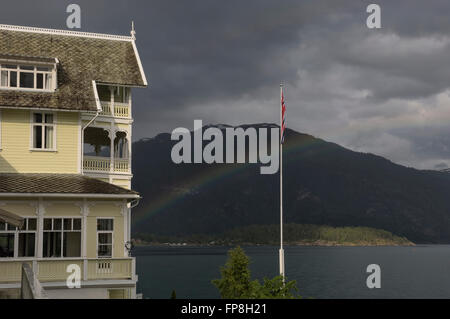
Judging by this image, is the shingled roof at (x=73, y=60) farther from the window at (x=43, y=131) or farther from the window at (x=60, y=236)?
the window at (x=60, y=236)

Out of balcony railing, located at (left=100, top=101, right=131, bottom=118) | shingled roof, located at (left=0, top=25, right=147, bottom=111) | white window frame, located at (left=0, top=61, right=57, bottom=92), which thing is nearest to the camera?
shingled roof, located at (left=0, top=25, right=147, bottom=111)

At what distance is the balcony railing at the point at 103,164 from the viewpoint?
33875mm

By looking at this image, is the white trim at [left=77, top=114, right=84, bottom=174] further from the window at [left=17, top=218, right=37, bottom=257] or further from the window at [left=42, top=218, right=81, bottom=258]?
the window at [left=17, top=218, right=37, bottom=257]

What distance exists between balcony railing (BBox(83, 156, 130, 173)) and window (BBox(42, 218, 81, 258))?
460 centimetres

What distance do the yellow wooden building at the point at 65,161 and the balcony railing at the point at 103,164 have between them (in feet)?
0.19

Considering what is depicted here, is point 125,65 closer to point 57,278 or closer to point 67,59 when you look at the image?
point 67,59

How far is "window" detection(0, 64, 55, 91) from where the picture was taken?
33.1 meters

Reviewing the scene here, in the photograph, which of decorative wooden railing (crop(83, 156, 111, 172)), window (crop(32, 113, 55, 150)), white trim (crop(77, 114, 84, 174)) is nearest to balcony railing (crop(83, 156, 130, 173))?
decorative wooden railing (crop(83, 156, 111, 172))

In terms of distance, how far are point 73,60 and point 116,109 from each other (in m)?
4.08

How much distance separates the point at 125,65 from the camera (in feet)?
121

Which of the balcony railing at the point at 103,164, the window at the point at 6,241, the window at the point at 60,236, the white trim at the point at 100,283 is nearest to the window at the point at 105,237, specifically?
the window at the point at 60,236

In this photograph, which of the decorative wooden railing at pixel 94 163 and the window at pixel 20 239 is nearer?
the window at pixel 20 239
